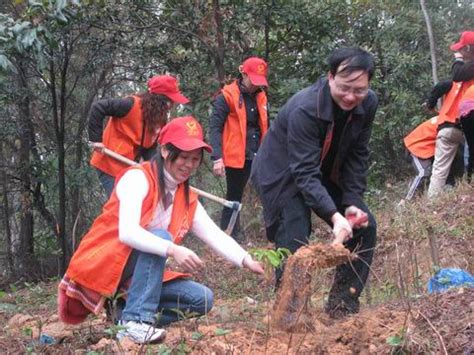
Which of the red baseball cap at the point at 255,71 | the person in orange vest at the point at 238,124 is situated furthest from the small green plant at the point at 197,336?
the red baseball cap at the point at 255,71

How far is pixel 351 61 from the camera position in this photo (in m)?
3.54

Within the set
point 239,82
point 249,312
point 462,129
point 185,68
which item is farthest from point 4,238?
point 249,312

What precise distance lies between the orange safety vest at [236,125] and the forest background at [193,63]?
1113 millimetres

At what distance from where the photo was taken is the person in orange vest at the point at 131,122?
19.5 ft

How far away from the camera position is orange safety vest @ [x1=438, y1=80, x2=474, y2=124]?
6781 millimetres

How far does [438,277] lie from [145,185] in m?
1.63

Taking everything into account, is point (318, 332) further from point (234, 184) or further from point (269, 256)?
point (234, 184)

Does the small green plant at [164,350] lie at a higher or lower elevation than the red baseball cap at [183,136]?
lower

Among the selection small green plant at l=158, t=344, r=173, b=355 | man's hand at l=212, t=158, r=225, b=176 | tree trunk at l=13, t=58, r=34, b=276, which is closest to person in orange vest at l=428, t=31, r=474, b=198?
man's hand at l=212, t=158, r=225, b=176

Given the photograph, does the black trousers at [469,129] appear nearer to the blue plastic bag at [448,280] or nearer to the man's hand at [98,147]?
the blue plastic bag at [448,280]

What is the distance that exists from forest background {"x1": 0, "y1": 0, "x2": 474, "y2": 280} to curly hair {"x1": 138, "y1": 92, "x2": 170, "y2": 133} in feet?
6.46

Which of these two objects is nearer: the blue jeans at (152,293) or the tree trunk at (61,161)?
the blue jeans at (152,293)

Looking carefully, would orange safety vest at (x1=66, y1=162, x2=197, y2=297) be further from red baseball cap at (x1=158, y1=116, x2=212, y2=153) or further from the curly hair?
the curly hair

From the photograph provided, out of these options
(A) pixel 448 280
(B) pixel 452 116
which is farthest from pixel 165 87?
(A) pixel 448 280
